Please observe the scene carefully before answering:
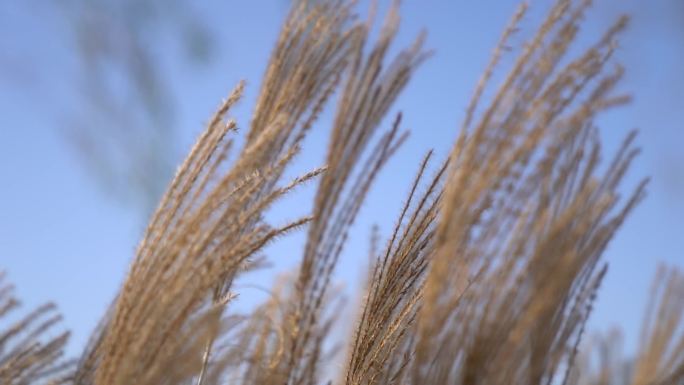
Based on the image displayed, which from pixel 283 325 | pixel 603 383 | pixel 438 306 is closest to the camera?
pixel 438 306

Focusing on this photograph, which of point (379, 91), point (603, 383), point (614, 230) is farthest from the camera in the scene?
point (603, 383)

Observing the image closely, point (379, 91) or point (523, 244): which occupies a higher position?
point (379, 91)

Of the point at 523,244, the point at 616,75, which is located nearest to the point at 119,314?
the point at 523,244

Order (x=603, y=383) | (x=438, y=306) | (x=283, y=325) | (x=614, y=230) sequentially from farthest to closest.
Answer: (x=603, y=383) < (x=283, y=325) < (x=614, y=230) < (x=438, y=306)

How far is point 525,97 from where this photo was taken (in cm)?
115

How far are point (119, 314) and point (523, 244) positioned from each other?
1.91 ft

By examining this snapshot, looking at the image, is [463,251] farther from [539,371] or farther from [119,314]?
[119,314]

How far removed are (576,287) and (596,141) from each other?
0.23m

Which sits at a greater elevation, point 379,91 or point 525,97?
point 379,91

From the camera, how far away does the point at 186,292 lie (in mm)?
1104

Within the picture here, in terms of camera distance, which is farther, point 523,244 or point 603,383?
point 603,383

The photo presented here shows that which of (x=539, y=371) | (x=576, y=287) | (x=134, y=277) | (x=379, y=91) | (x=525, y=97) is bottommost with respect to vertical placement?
(x=539, y=371)

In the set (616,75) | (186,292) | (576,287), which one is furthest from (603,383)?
(186,292)

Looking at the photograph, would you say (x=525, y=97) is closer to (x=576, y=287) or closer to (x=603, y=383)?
(x=576, y=287)
